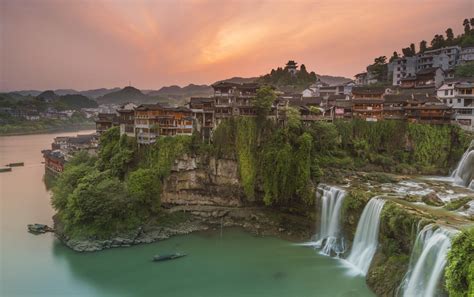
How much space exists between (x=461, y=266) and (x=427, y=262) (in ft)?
15.1

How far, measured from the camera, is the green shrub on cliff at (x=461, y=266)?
29.1 feet

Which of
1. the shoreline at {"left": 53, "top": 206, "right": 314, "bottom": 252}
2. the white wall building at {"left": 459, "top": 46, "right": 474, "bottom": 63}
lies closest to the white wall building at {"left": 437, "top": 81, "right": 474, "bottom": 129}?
the white wall building at {"left": 459, "top": 46, "right": 474, "bottom": 63}

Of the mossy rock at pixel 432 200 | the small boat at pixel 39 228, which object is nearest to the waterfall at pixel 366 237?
the mossy rock at pixel 432 200

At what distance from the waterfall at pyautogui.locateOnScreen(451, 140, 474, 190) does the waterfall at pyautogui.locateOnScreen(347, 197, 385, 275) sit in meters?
10.2

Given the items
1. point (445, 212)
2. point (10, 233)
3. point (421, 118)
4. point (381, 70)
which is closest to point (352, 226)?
point (445, 212)

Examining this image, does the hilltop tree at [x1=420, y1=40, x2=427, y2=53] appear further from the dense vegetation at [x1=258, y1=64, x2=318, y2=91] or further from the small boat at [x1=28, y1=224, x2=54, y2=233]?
the small boat at [x1=28, y1=224, x2=54, y2=233]

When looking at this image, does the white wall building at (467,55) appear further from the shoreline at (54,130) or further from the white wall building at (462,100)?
the shoreline at (54,130)

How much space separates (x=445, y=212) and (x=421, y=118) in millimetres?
15616

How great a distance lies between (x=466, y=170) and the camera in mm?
24109

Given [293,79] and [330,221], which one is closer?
[330,221]

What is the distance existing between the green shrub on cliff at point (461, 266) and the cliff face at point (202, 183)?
17149mm

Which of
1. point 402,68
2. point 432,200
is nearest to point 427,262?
point 432,200

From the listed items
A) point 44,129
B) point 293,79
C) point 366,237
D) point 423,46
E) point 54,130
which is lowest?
point 366,237

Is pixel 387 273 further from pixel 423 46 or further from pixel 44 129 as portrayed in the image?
pixel 44 129
